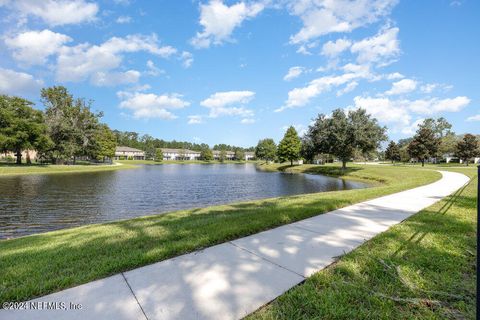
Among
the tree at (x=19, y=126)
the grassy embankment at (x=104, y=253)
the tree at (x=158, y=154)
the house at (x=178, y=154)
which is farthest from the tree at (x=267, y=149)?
the grassy embankment at (x=104, y=253)

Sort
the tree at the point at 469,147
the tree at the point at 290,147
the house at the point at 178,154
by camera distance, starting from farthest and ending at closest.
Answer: the house at the point at 178,154
the tree at the point at 290,147
the tree at the point at 469,147

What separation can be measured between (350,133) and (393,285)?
33305mm

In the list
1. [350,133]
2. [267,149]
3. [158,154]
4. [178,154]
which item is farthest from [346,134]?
[178,154]

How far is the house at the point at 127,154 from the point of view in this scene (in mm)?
110938

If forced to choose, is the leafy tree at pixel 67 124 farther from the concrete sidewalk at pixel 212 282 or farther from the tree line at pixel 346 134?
the concrete sidewalk at pixel 212 282

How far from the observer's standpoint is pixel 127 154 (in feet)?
379

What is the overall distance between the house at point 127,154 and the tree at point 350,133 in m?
96.0

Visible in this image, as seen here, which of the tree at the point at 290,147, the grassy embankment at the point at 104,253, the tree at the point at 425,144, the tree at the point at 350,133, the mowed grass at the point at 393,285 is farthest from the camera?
the tree at the point at 290,147

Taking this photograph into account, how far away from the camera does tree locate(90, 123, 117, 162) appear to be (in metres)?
55.9

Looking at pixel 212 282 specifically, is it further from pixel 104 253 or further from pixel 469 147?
pixel 469 147

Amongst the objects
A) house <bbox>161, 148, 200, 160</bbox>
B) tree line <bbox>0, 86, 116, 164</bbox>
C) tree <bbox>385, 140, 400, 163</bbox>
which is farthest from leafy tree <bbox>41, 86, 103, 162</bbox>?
tree <bbox>385, 140, 400, 163</bbox>

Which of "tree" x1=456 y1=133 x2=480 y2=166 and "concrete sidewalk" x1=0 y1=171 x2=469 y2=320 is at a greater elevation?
"tree" x1=456 y1=133 x2=480 y2=166

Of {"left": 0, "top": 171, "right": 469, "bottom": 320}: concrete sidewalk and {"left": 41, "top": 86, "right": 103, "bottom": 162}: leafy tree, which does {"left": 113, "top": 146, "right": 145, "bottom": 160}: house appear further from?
{"left": 0, "top": 171, "right": 469, "bottom": 320}: concrete sidewalk

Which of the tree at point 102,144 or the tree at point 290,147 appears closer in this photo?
the tree at point 102,144
